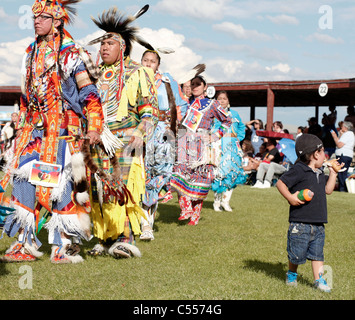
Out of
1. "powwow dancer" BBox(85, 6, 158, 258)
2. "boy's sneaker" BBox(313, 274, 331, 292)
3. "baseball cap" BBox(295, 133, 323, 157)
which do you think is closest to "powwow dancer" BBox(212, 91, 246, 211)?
"powwow dancer" BBox(85, 6, 158, 258)

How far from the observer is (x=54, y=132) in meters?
4.38

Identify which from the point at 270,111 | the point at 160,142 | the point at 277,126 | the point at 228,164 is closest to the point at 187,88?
the point at 228,164

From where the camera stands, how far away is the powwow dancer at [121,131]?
4.77m

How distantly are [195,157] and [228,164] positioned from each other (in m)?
1.25

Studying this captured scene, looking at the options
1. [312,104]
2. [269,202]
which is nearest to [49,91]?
[269,202]

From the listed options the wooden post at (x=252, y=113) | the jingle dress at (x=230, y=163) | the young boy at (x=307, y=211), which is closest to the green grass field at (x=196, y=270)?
the young boy at (x=307, y=211)

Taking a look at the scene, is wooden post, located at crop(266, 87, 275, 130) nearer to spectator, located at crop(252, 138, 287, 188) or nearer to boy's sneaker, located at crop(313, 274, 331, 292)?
spectator, located at crop(252, 138, 287, 188)

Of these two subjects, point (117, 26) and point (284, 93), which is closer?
point (117, 26)

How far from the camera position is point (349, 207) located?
9.66 meters

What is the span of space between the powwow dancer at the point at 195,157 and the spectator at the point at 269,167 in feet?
22.6

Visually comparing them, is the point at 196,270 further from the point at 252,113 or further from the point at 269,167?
the point at 252,113
